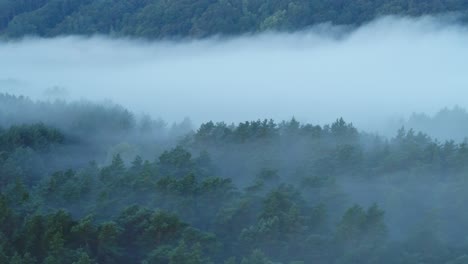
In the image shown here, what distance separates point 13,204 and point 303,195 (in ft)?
22.7

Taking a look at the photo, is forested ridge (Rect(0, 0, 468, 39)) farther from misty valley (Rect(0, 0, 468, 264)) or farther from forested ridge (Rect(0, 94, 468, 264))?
forested ridge (Rect(0, 94, 468, 264))

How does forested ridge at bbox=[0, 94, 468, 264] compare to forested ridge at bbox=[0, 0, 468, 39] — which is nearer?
forested ridge at bbox=[0, 94, 468, 264]

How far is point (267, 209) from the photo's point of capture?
18734mm

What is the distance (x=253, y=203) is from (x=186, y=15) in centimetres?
3312

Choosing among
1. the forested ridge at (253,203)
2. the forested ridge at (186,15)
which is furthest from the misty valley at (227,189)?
the forested ridge at (186,15)

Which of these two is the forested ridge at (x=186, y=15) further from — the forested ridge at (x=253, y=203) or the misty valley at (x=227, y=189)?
the forested ridge at (x=253, y=203)

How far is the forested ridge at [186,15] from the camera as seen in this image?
159 feet

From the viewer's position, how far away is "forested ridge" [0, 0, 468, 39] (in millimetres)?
48375

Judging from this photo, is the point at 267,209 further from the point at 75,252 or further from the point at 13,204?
the point at 13,204

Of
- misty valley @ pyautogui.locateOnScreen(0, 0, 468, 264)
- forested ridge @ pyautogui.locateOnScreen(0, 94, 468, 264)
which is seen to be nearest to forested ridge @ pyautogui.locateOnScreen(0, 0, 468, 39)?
misty valley @ pyautogui.locateOnScreen(0, 0, 468, 264)

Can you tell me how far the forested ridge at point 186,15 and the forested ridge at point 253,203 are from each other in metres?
23.7

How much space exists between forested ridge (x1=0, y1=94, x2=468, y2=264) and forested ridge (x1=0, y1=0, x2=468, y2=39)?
77.7 feet

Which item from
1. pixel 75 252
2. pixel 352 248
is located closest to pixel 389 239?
pixel 352 248

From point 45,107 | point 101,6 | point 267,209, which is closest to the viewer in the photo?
point 267,209
